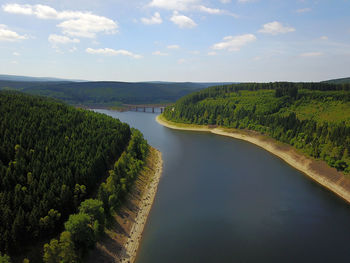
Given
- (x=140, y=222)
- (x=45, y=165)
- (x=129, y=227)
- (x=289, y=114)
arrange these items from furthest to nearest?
1. (x=289, y=114)
2. (x=140, y=222)
3. (x=45, y=165)
4. (x=129, y=227)

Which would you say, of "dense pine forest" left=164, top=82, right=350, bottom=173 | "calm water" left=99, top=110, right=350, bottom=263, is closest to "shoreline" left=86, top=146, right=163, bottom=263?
"calm water" left=99, top=110, right=350, bottom=263

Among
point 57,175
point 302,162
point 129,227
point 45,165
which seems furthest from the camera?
point 302,162

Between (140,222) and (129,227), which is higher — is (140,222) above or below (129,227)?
below

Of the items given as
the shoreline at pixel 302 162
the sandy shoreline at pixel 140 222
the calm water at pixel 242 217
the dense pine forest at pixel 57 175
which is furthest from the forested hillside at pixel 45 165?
the shoreline at pixel 302 162

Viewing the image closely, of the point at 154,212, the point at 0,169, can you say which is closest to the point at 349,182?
the point at 154,212

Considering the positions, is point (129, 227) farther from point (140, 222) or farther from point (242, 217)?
point (242, 217)

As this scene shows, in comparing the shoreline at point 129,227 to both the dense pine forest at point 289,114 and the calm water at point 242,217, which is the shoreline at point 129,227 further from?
the dense pine forest at point 289,114

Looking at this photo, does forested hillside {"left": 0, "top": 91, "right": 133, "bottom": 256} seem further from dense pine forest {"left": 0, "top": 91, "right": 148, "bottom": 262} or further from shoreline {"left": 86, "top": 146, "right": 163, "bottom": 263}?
shoreline {"left": 86, "top": 146, "right": 163, "bottom": 263}


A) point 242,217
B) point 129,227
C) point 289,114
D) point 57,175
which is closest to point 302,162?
point 242,217
